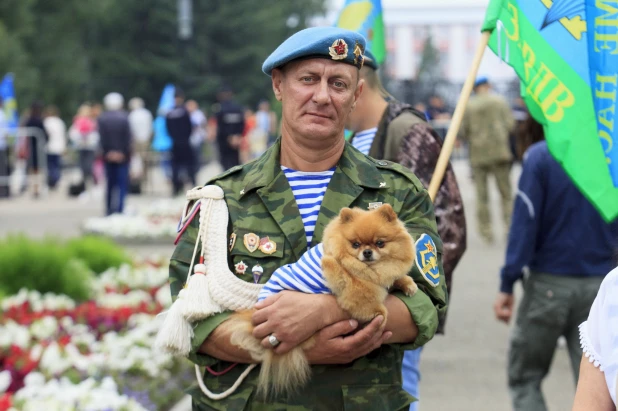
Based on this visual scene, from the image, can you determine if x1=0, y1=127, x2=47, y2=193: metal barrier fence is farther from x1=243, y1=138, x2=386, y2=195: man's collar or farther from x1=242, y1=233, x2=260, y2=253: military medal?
x1=242, y1=233, x2=260, y2=253: military medal

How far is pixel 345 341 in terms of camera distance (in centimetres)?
306

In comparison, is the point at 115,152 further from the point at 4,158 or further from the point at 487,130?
the point at 487,130

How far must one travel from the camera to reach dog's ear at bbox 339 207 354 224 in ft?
10.0

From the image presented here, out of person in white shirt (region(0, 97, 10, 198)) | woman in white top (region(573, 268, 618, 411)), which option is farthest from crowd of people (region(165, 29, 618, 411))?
person in white shirt (region(0, 97, 10, 198))

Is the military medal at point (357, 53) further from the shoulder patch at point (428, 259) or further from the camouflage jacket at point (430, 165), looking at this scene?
the camouflage jacket at point (430, 165)

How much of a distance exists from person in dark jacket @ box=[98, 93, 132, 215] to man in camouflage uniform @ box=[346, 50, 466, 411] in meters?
13.3

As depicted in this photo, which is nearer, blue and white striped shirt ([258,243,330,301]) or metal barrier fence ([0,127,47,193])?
blue and white striped shirt ([258,243,330,301])

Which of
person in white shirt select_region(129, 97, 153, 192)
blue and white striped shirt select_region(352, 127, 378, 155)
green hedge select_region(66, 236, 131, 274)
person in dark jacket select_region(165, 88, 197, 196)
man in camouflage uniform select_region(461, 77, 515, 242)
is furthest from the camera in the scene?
person in white shirt select_region(129, 97, 153, 192)

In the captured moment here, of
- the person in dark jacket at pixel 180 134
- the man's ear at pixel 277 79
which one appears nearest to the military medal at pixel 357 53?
the man's ear at pixel 277 79

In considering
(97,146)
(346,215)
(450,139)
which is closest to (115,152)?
(97,146)

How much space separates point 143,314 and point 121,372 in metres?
1.44

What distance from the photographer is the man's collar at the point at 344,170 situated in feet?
11.0

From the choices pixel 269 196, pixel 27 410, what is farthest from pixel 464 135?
pixel 269 196

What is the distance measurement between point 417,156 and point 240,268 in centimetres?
159
